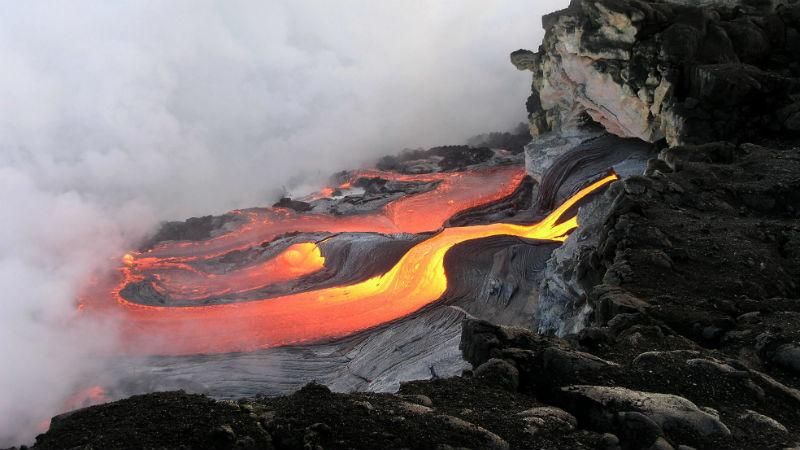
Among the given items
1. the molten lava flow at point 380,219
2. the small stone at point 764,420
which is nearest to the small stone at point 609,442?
the small stone at point 764,420

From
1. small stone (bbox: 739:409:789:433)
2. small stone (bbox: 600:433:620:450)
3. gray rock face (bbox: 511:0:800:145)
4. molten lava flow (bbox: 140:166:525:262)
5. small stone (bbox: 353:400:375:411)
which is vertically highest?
gray rock face (bbox: 511:0:800:145)

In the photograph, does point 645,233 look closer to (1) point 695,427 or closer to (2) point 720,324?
(2) point 720,324

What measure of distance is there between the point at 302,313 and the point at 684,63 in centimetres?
1634

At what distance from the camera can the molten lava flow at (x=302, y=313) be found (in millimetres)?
20500

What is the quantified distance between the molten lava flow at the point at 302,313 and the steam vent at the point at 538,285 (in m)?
0.11

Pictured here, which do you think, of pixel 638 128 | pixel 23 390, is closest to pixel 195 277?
pixel 23 390

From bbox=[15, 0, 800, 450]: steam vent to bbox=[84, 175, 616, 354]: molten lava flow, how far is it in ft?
0.35

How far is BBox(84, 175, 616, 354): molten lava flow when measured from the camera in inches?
807

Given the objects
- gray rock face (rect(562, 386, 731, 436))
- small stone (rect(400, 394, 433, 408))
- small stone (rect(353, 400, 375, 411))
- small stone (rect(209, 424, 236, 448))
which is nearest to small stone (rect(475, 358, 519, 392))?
gray rock face (rect(562, 386, 731, 436))

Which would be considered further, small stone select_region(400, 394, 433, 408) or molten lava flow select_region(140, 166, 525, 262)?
molten lava flow select_region(140, 166, 525, 262)

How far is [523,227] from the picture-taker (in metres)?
26.0

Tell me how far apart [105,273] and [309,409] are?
25760mm

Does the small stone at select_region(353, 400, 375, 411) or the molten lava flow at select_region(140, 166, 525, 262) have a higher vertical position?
the molten lava flow at select_region(140, 166, 525, 262)

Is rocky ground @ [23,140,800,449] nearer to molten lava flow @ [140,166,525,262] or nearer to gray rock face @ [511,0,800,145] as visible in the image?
gray rock face @ [511,0,800,145]
